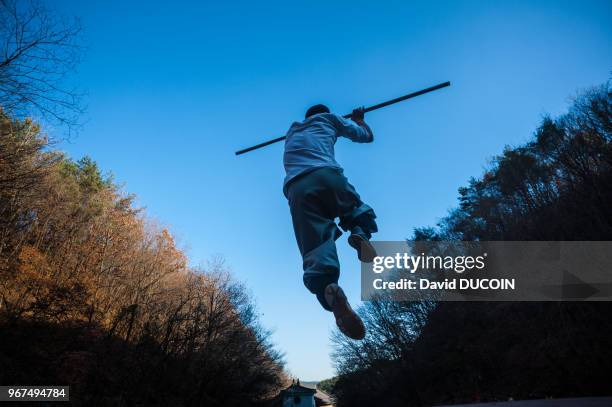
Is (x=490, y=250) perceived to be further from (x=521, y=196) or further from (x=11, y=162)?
(x=11, y=162)

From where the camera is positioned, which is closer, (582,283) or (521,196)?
(582,283)

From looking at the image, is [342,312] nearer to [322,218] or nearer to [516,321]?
[322,218]

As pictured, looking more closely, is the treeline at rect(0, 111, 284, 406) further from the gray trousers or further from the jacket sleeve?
the jacket sleeve

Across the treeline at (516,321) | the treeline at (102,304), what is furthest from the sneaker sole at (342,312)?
the treeline at (516,321)

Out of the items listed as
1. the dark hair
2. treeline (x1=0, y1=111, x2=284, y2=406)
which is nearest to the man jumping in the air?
the dark hair

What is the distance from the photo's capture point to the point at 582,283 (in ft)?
42.0

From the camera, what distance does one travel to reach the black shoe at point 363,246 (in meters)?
2.23

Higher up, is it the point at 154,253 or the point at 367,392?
the point at 154,253

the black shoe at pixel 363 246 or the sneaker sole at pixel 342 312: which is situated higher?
the black shoe at pixel 363 246

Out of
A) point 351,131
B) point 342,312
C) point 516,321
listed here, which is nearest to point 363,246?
point 342,312

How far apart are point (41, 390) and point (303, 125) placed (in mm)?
3256

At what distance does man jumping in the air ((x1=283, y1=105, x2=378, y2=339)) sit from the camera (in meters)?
2.02

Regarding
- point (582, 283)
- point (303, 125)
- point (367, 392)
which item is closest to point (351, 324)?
point (303, 125)

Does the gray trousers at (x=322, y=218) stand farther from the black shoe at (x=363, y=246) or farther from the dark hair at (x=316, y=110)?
the dark hair at (x=316, y=110)
